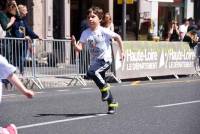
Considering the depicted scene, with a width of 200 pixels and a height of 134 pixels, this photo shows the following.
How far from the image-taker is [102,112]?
10.3 metres

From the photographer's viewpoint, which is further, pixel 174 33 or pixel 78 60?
pixel 174 33

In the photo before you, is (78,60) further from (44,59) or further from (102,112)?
(102,112)

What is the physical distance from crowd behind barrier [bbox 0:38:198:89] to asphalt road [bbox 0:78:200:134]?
1.06 metres

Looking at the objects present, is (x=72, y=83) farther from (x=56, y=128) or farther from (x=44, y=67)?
(x=56, y=128)

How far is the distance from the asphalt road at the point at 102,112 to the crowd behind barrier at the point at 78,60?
106 cm

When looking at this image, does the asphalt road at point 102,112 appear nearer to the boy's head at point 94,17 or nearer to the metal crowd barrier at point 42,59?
the metal crowd barrier at point 42,59

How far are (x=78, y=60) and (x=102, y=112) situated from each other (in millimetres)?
5826

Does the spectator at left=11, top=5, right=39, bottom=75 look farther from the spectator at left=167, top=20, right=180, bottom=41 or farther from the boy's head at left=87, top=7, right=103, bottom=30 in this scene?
the spectator at left=167, top=20, right=180, bottom=41

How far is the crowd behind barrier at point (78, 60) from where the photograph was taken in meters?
14.5

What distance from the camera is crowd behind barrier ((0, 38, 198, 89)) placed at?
47.4 ft

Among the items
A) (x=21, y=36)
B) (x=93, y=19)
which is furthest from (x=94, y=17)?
(x=21, y=36)

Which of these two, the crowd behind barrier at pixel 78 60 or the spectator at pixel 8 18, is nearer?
the spectator at pixel 8 18

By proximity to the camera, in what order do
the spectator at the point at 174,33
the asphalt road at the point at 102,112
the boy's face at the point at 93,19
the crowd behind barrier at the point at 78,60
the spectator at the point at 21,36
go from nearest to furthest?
the asphalt road at the point at 102,112 → the boy's face at the point at 93,19 → the spectator at the point at 21,36 → the crowd behind barrier at the point at 78,60 → the spectator at the point at 174,33

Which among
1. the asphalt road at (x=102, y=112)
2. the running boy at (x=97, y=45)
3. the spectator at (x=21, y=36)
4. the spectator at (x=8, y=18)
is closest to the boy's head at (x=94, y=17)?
the running boy at (x=97, y=45)
